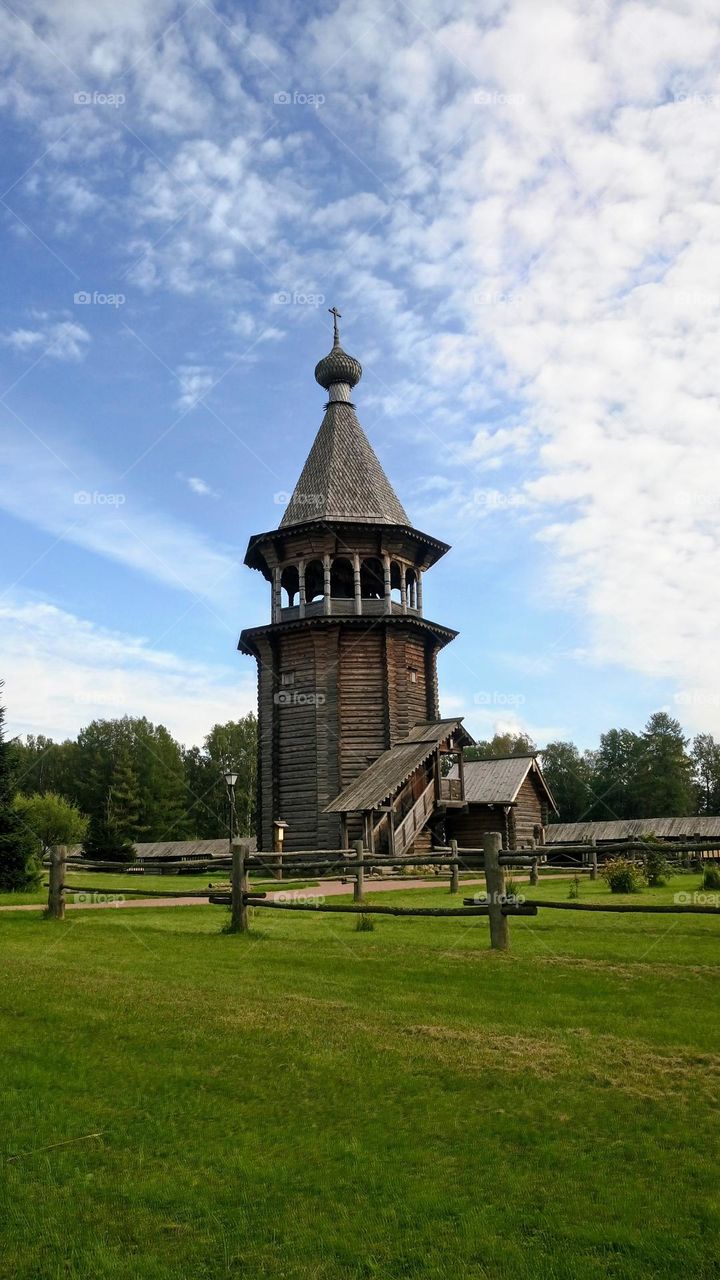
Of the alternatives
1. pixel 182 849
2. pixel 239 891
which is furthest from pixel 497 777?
pixel 239 891

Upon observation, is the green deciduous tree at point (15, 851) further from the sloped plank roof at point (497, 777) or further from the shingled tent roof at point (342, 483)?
the sloped plank roof at point (497, 777)

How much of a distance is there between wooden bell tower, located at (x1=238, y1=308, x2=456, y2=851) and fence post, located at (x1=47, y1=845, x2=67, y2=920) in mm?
16185

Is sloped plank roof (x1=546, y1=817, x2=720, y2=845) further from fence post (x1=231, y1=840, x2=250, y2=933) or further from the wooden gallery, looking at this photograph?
fence post (x1=231, y1=840, x2=250, y2=933)

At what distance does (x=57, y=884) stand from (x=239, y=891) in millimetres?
3927

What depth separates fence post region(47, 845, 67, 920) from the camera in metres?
14.7

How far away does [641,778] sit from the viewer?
241ft

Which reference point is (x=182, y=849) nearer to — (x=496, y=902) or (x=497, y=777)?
(x=497, y=777)

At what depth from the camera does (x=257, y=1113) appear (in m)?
5.01

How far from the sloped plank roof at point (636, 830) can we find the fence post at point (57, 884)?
3282 cm

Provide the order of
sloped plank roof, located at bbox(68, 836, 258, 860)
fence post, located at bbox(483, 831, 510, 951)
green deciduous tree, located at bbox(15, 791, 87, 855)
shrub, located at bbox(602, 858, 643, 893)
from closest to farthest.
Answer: fence post, located at bbox(483, 831, 510, 951)
shrub, located at bbox(602, 858, 643, 893)
sloped plank roof, located at bbox(68, 836, 258, 860)
green deciduous tree, located at bbox(15, 791, 87, 855)

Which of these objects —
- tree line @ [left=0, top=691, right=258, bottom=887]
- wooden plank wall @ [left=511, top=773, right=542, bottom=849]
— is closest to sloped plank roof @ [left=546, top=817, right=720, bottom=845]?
wooden plank wall @ [left=511, top=773, right=542, bottom=849]

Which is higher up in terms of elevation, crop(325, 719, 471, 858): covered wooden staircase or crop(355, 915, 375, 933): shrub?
crop(325, 719, 471, 858): covered wooden staircase

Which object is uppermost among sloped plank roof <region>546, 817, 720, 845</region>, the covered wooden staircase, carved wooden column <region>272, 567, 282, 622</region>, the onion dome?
the onion dome

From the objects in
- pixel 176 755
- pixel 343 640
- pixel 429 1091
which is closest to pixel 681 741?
pixel 176 755
